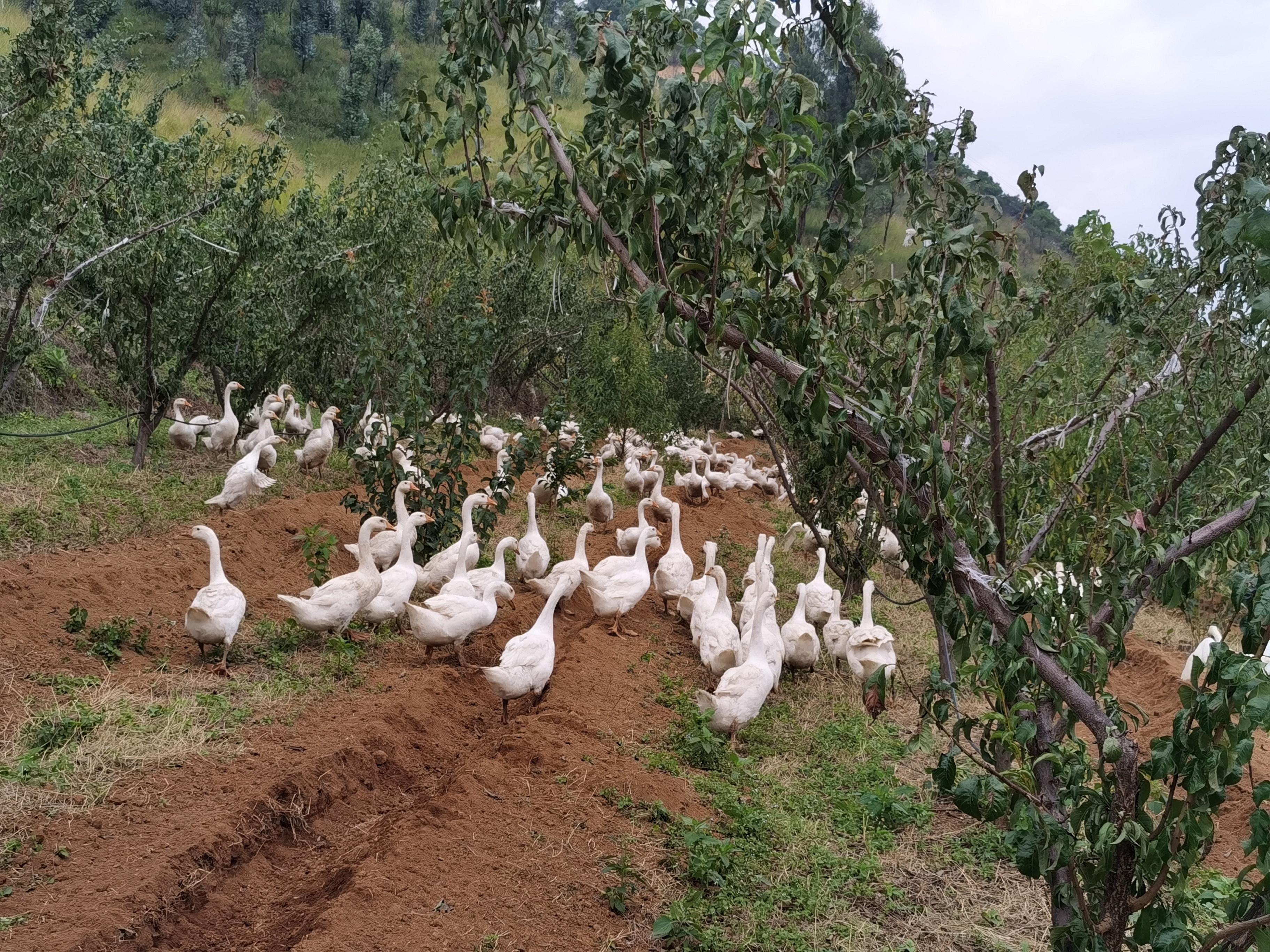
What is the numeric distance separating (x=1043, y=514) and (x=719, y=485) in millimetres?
14985

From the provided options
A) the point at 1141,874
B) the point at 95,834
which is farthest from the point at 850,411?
the point at 95,834

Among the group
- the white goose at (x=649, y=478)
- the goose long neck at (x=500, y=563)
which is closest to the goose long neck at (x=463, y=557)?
the goose long neck at (x=500, y=563)

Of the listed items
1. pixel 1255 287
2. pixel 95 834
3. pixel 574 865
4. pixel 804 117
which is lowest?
pixel 95 834

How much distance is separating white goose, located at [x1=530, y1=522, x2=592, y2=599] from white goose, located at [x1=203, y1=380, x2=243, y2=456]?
6051 millimetres

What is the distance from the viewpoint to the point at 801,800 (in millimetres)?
6773

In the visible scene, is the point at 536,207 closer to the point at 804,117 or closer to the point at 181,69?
the point at 804,117

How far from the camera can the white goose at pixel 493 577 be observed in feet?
30.6

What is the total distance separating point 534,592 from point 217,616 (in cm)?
433

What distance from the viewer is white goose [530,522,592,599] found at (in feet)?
33.5

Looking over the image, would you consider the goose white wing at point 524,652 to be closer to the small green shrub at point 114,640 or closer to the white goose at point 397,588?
the white goose at point 397,588

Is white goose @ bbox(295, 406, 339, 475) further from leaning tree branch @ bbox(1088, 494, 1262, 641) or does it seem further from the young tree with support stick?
leaning tree branch @ bbox(1088, 494, 1262, 641)

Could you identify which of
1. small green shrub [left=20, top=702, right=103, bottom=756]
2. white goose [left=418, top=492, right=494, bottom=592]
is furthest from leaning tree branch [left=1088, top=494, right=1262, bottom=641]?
white goose [left=418, top=492, right=494, bottom=592]

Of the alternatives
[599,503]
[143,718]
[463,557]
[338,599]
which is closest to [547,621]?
[338,599]

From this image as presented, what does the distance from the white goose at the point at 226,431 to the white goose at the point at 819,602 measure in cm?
866
